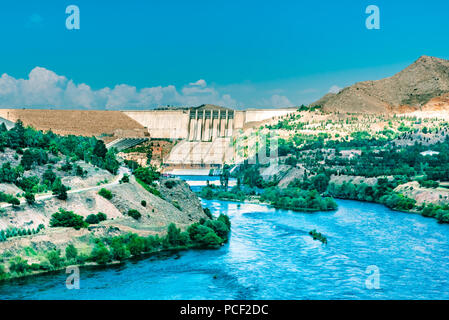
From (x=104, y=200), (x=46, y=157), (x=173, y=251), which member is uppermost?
(x=46, y=157)

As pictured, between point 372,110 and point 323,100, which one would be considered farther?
point 323,100

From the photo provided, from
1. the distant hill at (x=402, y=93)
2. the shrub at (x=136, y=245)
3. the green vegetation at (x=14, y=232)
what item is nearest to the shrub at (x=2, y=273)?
the green vegetation at (x=14, y=232)

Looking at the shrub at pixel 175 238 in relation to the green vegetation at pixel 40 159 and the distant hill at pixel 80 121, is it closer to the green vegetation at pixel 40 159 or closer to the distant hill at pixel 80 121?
the green vegetation at pixel 40 159

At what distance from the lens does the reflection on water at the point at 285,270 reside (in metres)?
28.7

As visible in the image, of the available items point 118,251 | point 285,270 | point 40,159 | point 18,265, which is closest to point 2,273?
point 18,265

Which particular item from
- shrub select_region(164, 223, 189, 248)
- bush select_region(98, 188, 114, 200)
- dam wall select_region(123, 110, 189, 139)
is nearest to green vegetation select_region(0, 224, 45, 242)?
bush select_region(98, 188, 114, 200)

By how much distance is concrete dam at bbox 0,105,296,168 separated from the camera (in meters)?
108

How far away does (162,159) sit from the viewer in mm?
103188

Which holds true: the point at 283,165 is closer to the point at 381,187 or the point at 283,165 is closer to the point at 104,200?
the point at 381,187

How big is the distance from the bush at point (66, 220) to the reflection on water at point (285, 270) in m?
4.25

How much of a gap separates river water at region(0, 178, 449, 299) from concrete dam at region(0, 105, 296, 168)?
198ft

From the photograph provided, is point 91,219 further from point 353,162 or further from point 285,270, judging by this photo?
point 353,162
